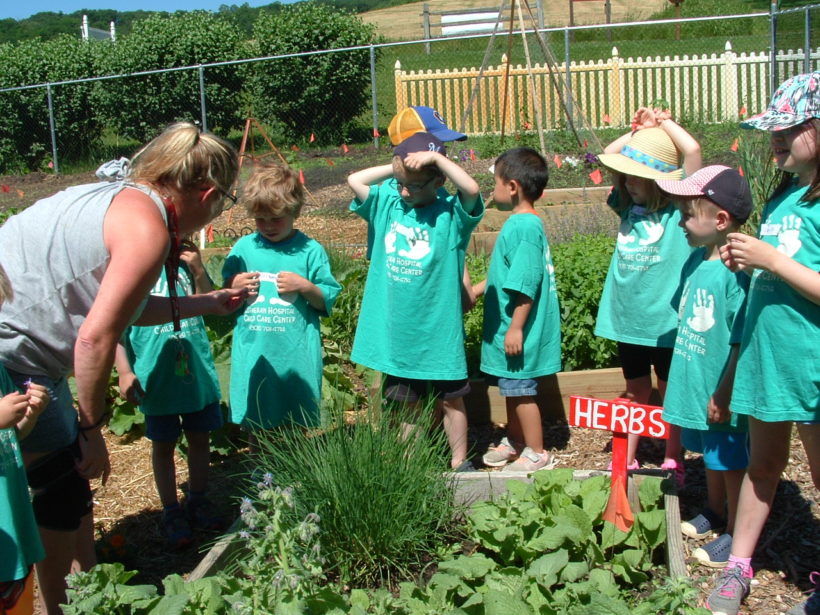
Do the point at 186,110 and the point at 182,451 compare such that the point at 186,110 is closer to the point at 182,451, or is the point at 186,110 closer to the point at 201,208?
the point at 182,451

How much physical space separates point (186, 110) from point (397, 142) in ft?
52.5

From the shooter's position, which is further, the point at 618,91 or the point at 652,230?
the point at 618,91

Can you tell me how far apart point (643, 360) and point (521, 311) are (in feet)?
2.16

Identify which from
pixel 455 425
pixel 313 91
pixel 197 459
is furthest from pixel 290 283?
pixel 313 91

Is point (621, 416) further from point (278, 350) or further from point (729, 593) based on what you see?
point (278, 350)

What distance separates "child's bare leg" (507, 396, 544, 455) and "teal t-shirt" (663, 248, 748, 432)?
866mm

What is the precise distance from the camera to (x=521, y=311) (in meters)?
4.05

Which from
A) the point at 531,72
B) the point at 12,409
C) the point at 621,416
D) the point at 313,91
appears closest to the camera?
the point at 12,409

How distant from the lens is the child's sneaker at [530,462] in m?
4.09

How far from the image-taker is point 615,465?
310 centimetres

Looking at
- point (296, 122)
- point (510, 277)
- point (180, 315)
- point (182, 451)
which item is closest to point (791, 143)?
point (510, 277)

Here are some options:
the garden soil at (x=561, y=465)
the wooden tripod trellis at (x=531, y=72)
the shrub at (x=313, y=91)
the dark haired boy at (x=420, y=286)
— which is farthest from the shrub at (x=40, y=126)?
the dark haired boy at (x=420, y=286)

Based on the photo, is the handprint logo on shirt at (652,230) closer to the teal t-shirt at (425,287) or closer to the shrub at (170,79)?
the teal t-shirt at (425,287)

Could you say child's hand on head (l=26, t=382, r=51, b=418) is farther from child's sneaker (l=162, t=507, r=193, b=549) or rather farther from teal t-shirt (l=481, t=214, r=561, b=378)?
teal t-shirt (l=481, t=214, r=561, b=378)
